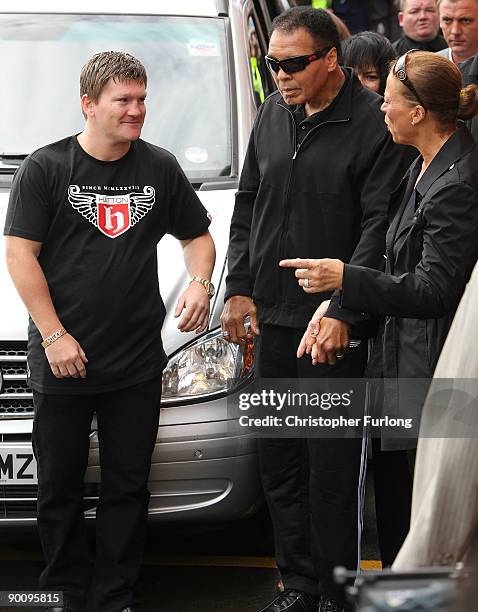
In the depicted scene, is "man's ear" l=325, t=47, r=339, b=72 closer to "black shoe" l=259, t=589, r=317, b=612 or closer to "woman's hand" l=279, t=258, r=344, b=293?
"woman's hand" l=279, t=258, r=344, b=293

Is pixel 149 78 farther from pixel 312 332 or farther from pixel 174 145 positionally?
pixel 312 332

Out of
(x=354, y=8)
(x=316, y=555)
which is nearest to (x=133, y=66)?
(x=316, y=555)

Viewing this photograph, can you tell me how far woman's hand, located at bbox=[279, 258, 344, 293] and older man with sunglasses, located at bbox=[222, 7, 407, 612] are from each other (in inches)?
15.9

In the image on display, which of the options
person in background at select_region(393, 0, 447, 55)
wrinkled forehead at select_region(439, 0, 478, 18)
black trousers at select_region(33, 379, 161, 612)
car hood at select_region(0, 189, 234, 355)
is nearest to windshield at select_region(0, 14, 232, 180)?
car hood at select_region(0, 189, 234, 355)

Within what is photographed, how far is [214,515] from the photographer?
4617 millimetres

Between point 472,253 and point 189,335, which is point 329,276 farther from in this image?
point 189,335

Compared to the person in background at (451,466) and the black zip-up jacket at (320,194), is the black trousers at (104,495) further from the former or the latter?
the person in background at (451,466)

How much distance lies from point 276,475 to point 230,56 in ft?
6.74

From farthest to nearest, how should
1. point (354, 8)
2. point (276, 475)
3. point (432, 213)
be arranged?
1. point (354, 8)
2. point (276, 475)
3. point (432, 213)

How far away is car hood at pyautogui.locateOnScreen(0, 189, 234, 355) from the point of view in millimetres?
4539

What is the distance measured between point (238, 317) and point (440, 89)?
1176mm

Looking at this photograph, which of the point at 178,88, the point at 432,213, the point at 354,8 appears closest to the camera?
the point at 432,213

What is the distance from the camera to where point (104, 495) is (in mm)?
4391

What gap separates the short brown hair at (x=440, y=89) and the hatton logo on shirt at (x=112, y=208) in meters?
1.03
